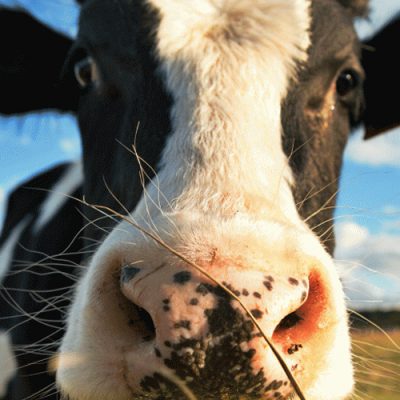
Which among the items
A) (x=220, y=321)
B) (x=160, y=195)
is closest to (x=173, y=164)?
(x=160, y=195)

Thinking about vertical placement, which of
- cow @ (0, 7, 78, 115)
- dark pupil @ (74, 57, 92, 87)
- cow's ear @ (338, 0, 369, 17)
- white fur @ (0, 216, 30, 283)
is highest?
cow's ear @ (338, 0, 369, 17)

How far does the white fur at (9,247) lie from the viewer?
470cm

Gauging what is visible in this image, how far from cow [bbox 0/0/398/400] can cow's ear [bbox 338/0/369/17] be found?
0.08 feet

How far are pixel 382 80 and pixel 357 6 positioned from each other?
0.67 m

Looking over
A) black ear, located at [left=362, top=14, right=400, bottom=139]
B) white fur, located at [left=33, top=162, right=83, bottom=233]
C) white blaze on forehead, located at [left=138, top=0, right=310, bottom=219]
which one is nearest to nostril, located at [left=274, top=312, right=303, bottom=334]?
white blaze on forehead, located at [left=138, top=0, right=310, bottom=219]

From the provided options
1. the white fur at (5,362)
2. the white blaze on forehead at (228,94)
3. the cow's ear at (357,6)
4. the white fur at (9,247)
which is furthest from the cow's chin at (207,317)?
the white fur at (9,247)

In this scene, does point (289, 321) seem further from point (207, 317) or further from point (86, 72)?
point (86, 72)

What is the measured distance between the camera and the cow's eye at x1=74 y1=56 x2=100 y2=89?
3.00 meters

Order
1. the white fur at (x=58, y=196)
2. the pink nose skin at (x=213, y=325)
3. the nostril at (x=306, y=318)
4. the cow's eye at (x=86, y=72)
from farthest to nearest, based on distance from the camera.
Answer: the white fur at (x=58, y=196), the cow's eye at (x=86, y=72), the nostril at (x=306, y=318), the pink nose skin at (x=213, y=325)

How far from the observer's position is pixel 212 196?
1.88 m

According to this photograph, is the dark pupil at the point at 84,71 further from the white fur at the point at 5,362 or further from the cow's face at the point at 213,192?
Result: the white fur at the point at 5,362

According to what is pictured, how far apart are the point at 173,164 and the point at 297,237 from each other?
52 cm

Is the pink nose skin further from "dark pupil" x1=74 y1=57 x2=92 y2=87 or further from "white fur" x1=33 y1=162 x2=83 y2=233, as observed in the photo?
"white fur" x1=33 y1=162 x2=83 y2=233

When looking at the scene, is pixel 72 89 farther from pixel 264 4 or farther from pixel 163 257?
pixel 163 257
